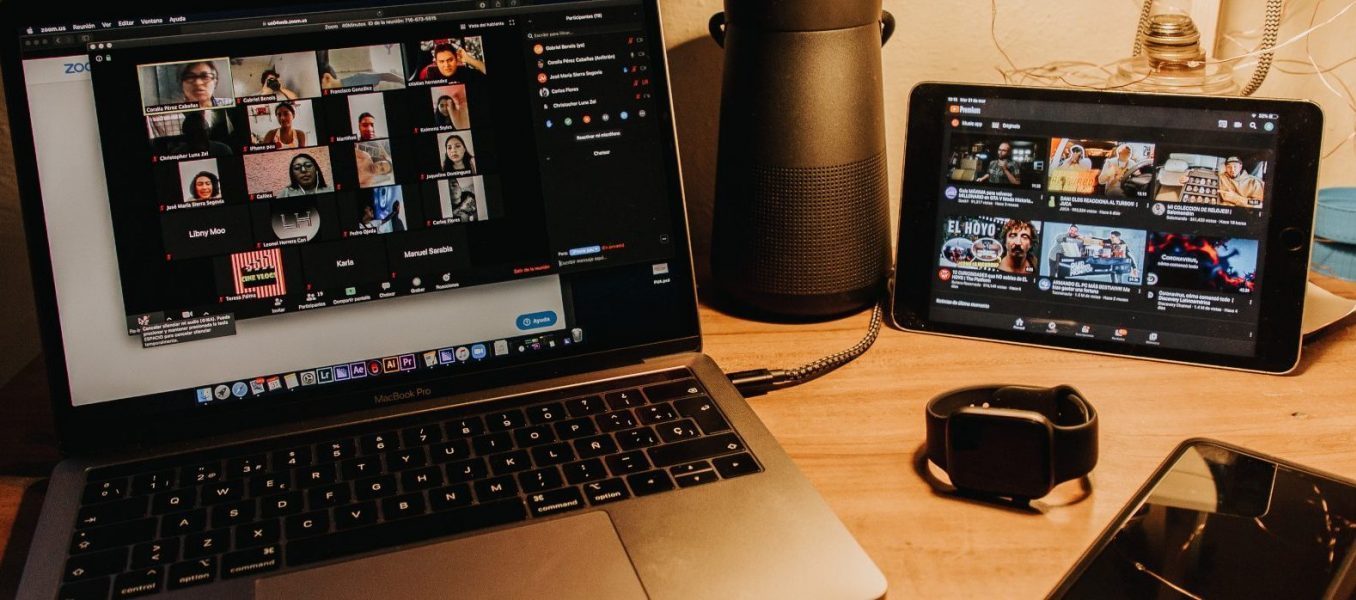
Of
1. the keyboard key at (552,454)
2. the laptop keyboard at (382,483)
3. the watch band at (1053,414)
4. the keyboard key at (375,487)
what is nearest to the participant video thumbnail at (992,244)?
the watch band at (1053,414)

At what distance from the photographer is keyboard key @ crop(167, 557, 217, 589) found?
0.61 meters

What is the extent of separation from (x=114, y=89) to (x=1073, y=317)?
0.70m

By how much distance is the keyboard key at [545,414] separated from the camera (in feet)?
2.47

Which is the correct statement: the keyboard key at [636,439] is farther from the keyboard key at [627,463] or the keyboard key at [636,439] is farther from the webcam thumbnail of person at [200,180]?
the webcam thumbnail of person at [200,180]

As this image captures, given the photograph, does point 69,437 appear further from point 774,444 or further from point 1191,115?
point 1191,115

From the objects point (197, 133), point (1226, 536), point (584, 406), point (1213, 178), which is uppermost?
point (197, 133)

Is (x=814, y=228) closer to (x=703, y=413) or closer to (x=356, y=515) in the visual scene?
(x=703, y=413)

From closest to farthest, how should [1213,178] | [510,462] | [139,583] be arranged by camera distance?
[139,583] < [510,462] < [1213,178]

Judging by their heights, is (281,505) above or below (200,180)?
below

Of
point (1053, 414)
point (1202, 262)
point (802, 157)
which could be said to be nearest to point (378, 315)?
point (802, 157)

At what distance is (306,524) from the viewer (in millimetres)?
650

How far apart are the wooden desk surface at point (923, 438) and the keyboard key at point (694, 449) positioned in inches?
2.2

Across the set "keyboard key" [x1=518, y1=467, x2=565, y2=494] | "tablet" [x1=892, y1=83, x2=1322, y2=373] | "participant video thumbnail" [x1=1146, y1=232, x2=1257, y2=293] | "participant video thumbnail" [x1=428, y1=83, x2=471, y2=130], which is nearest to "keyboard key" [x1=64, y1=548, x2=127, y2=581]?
"keyboard key" [x1=518, y1=467, x2=565, y2=494]

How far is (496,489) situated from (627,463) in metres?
0.08
